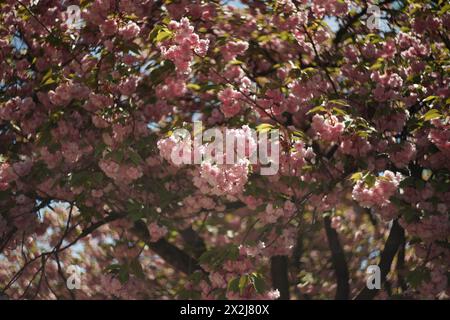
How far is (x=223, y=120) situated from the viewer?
6.72m

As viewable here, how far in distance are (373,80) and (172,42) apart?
2068mm

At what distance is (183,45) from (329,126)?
1419mm

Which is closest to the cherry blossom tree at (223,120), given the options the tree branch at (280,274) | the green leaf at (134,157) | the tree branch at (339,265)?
the green leaf at (134,157)

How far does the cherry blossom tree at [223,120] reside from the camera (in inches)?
225

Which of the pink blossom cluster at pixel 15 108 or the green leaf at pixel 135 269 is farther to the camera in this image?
the pink blossom cluster at pixel 15 108

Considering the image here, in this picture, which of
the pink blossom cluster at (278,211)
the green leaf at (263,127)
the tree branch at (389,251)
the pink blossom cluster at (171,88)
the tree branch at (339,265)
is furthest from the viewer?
the tree branch at (339,265)

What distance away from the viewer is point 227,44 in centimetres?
643

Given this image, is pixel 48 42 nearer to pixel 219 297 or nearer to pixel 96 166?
pixel 96 166

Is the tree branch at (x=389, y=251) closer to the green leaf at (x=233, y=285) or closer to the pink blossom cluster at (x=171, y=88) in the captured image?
the green leaf at (x=233, y=285)

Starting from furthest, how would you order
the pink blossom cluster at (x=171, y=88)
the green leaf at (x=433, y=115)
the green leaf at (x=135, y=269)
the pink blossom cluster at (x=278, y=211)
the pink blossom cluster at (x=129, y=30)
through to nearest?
the pink blossom cluster at (x=171, y=88) → the pink blossom cluster at (x=129, y=30) → the green leaf at (x=135, y=269) → the pink blossom cluster at (x=278, y=211) → the green leaf at (x=433, y=115)

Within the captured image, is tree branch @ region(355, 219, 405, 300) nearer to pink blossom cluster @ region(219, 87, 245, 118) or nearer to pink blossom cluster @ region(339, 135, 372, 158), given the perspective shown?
pink blossom cluster @ region(339, 135, 372, 158)

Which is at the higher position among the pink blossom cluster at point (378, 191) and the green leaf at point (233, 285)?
the pink blossom cluster at point (378, 191)

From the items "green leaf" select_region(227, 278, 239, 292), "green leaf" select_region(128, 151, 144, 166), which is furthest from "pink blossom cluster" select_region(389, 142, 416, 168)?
"green leaf" select_region(128, 151, 144, 166)
